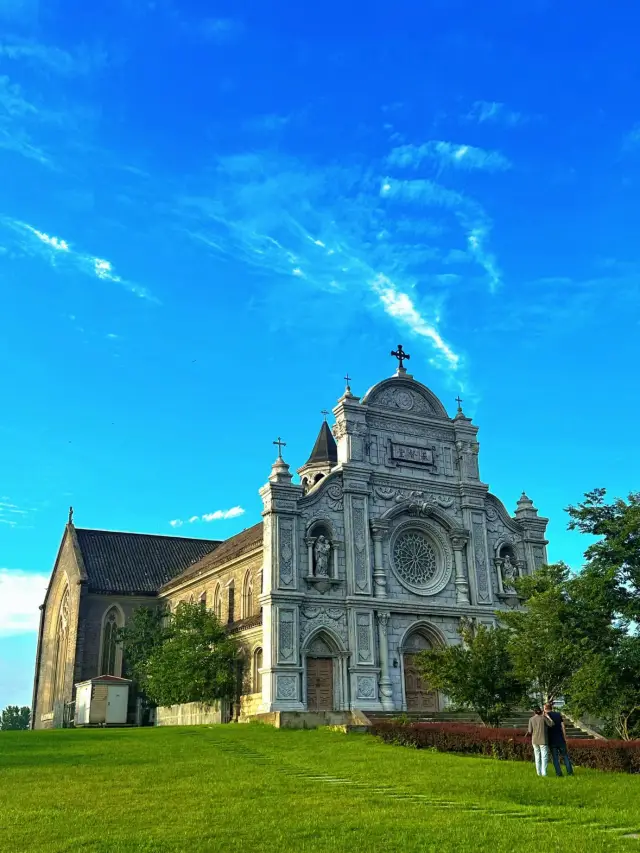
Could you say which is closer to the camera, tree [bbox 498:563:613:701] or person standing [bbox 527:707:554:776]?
person standing [bbox 527:707:554:776]

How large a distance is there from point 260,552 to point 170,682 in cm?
817

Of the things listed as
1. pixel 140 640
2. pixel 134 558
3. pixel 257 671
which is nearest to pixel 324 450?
pixel 134 558

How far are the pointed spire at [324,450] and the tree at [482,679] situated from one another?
30777 mm

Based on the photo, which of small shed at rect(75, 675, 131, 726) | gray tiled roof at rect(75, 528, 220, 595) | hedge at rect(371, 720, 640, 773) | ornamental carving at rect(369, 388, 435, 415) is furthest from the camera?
gray tiled roof at rect(75, 528, 220, 595)

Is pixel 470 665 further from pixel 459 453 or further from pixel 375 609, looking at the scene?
pixel 459 453

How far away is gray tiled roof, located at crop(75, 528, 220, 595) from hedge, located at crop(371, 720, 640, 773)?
31.5 meters

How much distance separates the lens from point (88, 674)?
5412 cm

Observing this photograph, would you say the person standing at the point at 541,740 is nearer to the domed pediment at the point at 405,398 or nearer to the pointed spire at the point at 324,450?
the domed pediment at the point at 405,398

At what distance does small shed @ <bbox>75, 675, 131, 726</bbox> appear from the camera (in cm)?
4825

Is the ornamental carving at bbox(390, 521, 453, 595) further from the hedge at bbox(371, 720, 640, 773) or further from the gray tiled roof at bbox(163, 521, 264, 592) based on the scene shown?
the hedge at bbox(371, 720, 640, 773)

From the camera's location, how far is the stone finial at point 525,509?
154 ft

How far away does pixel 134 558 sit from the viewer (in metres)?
61.5

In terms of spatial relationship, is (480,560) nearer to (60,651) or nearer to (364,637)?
(364,637)

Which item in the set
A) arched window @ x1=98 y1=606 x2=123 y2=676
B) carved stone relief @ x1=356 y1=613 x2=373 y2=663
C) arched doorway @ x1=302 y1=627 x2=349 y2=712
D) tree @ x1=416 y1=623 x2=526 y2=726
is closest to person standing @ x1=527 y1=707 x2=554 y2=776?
tree @ x1=416 y1=623 x2=526 y2=726
